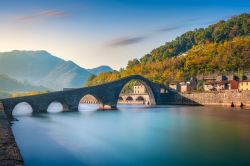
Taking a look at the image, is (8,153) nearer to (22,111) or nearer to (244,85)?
(22,111)

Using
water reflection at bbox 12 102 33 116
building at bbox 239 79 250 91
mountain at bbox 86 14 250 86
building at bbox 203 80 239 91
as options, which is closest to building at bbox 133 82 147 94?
mountain at bbox 86 14 250 86

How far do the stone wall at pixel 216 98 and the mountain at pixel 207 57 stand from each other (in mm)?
11151

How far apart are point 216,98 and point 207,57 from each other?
72.3 ft

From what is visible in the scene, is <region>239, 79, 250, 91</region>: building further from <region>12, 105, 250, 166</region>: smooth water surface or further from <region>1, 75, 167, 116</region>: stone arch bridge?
<region>12, 105, 250, 166</region>: smooth water surface

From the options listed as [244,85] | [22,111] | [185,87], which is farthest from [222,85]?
[22,111]

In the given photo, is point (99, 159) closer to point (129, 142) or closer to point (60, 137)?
point (129, 142)

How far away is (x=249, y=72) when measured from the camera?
2461 inches

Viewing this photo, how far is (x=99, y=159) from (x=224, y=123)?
16.0 meters

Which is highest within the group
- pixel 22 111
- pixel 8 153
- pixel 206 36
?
pixel 206 36

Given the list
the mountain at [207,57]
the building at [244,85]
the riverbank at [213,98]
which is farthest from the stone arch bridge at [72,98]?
the building at [244,85]

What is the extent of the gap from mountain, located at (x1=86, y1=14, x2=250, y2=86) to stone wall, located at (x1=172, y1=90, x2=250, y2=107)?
11151mm

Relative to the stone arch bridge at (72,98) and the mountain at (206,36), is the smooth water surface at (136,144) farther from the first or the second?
the mountain at (206,36)

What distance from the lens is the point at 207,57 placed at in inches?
2931

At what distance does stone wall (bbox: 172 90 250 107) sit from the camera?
49469mm
